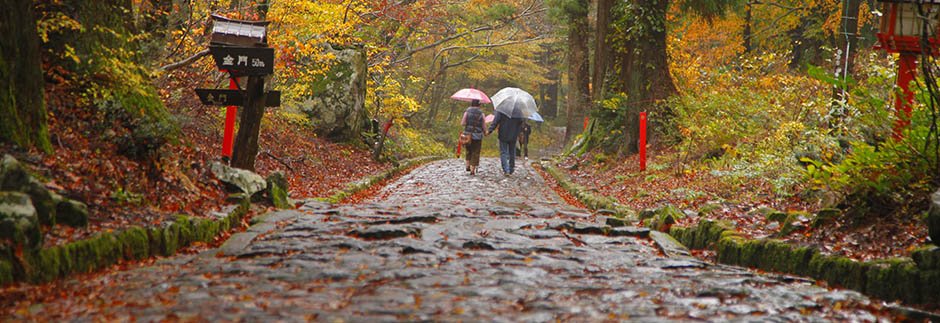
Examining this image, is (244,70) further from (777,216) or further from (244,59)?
(777,216)

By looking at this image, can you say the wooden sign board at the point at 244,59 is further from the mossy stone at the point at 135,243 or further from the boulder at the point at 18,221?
the boulder at the point at 18,221

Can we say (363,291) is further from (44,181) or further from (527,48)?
(527,48)

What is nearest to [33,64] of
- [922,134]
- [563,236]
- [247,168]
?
[247,168]

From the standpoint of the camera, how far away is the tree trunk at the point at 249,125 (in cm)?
1055

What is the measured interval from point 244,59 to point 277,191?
69.2 inches

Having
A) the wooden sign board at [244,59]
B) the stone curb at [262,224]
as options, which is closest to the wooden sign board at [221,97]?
the wooden sign board at [244,59]

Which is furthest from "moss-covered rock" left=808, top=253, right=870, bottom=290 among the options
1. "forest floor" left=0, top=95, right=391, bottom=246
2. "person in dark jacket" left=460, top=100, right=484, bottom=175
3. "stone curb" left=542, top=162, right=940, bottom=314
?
"person in dark jacket" left=460, top=100, right=484, bottom=175

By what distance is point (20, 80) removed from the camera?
22.7 feet

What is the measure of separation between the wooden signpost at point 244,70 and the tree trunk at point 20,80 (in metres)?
3.12

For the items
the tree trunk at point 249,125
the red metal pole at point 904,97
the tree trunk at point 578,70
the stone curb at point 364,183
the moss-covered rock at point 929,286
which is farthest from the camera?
the tree trunk at point 578,70

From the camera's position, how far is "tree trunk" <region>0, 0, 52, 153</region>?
21.9 feet

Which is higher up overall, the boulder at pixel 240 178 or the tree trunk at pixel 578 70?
the tree trunk at pixel 578 70

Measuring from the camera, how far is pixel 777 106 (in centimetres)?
1404

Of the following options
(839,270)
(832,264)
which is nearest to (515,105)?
(832,264)
